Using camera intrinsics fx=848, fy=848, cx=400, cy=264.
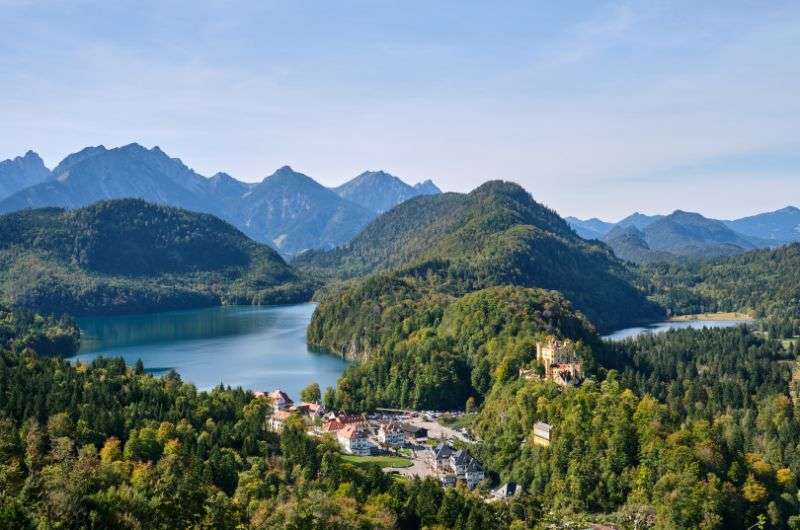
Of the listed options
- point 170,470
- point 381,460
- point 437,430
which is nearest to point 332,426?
point 381,460

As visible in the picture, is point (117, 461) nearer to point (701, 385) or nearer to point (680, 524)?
point (680, 524)

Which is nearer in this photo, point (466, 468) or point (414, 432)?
point (466, 468)

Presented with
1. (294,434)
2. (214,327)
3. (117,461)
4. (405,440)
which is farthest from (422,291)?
(117,461)

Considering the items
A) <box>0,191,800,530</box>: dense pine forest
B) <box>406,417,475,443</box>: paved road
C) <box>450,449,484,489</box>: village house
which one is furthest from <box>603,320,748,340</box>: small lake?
<box>450,449,484,489</box>: village house

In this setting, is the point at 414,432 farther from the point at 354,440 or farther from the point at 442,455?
the point at 442,455

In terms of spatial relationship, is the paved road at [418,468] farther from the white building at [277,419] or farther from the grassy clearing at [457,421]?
the white building at [277,419]

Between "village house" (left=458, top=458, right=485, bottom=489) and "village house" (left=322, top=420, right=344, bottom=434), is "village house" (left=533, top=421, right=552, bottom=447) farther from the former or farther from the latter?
"village house" (left=322, top=420, right=344, bottom=434)
